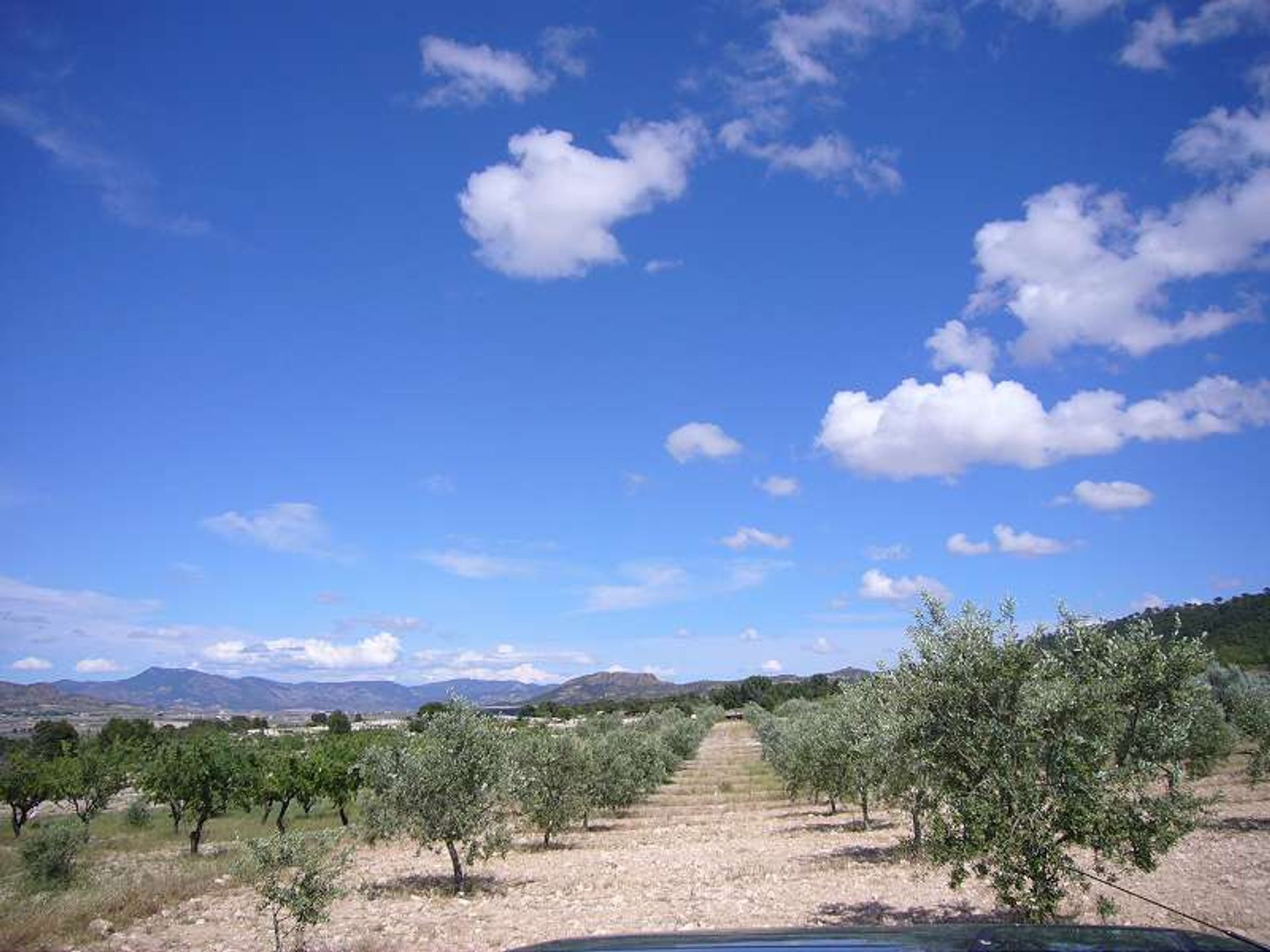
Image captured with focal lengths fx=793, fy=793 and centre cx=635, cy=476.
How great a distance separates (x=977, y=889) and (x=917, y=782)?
6851mm

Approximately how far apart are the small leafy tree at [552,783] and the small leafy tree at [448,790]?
10.5 meters

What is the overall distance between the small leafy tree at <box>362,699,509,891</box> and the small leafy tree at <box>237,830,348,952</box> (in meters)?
6.52

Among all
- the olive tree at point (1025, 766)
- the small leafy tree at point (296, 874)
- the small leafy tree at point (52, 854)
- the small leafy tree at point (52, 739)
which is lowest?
the small leafy tree at point (52, 739)

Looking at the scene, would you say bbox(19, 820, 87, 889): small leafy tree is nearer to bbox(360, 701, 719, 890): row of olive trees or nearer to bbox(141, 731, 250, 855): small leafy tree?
bbox(141, 731, 250, 855): small leafy tree

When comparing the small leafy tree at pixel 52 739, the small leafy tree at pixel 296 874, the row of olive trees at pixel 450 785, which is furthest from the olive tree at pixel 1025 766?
the small leafy tree at pixel 52 739

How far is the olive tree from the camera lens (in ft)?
42.4

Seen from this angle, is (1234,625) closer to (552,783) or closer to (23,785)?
(552,783)

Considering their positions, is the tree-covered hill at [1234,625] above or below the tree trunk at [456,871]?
above

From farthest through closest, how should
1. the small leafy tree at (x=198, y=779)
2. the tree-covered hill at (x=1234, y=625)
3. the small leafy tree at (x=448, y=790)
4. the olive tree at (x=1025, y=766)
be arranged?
the tree-covered hill at (x=1234, y=625) → the small leafy tree at (x=198, y=779) → the small leafy tree at (x=448, y=790) → the olive tree at (x=1025, y=766)

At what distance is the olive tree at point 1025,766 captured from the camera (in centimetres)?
1293

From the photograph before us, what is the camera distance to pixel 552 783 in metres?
36.4

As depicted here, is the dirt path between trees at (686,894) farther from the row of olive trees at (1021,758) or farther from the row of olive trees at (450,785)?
the row of olive trees at (1021,758)

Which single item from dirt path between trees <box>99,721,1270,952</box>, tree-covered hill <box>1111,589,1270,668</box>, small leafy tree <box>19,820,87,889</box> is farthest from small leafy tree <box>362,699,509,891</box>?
tree-covered hill <box>1111,589,1270,668</box>

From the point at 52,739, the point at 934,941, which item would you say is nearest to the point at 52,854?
the point at 934,941
